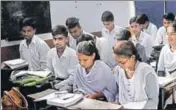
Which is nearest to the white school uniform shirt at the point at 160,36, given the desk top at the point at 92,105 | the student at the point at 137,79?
the student at the point at 137,79

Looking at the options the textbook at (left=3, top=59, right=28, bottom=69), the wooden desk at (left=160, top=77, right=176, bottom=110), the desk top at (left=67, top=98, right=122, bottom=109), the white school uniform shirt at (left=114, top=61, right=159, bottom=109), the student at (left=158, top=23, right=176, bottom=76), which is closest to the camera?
the desk top at (left=67, top=98, right=122, bottom=109)

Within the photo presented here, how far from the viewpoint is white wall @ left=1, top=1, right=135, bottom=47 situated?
10.7ft

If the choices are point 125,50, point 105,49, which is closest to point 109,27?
point 105,49

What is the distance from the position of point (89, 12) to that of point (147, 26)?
0.77 meters

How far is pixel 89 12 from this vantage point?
3.46 meters

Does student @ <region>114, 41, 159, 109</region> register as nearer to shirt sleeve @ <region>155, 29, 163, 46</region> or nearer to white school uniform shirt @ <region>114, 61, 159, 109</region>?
white school uniform shirt @ <region>114, 61, 159, 109</region>

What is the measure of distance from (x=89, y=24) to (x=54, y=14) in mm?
487

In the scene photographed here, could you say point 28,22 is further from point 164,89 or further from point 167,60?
point 164,89

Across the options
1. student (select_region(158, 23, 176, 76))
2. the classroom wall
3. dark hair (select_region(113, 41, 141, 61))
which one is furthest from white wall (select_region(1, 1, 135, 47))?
dark hair (select_region(113, 41, 141, 61))

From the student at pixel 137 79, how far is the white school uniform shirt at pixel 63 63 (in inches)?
28.5

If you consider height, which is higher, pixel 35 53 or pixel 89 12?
pixel 89 12

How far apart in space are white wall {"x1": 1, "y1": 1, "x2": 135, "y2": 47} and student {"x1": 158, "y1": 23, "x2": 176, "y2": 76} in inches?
45.4

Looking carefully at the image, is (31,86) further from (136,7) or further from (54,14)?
(136,7)

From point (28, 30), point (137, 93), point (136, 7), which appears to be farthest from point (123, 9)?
point (137, 93)
